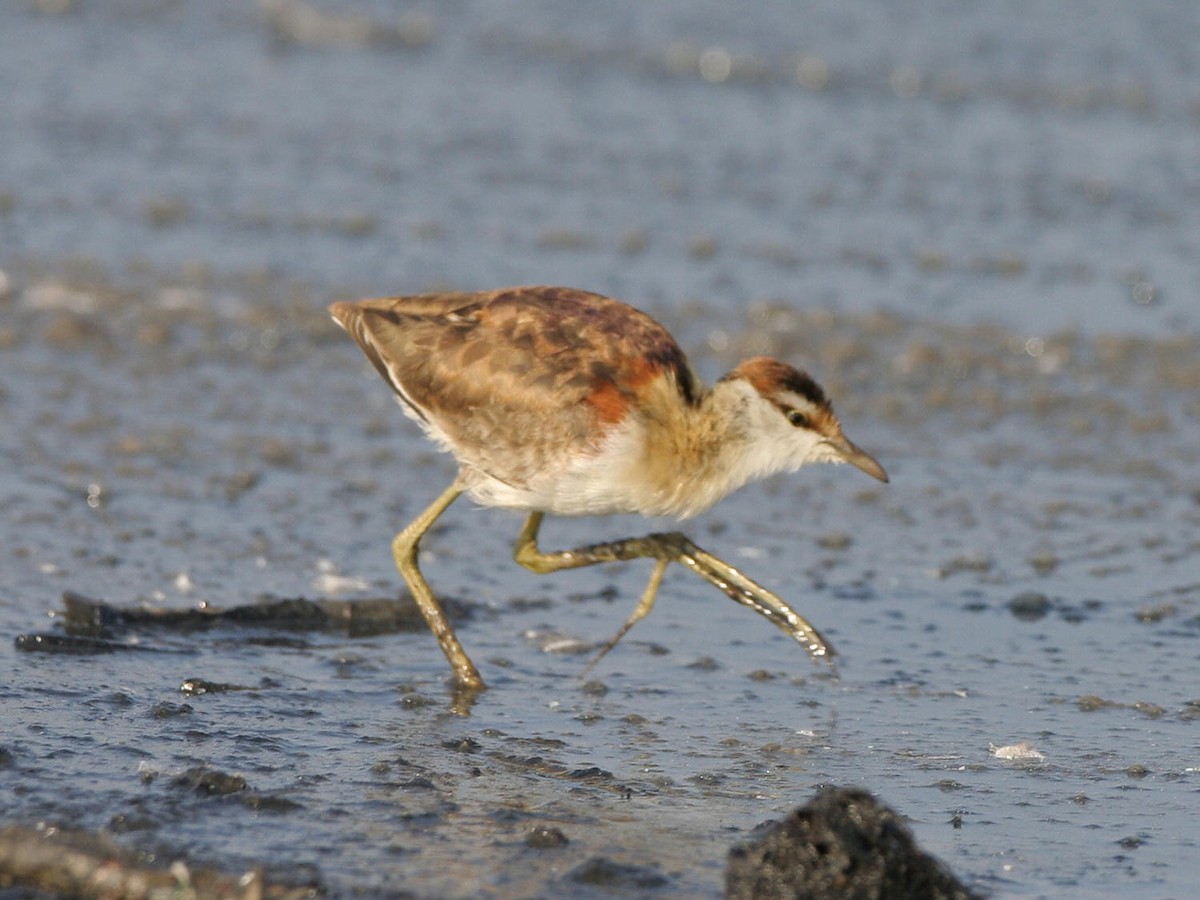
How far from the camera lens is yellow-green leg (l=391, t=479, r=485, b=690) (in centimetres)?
631

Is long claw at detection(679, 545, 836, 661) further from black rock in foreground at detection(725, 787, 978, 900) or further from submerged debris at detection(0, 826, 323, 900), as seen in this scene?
submerged debris at detection(0, 826, 323, 900)

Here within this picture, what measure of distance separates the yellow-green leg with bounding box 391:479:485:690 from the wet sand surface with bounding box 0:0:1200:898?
0.17 metres

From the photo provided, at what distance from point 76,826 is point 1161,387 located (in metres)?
6.61

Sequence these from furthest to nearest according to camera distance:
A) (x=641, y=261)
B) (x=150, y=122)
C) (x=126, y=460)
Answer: (x=150, y=122), (x=641, y=261), (x=126, y=460)

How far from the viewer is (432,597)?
6570mm

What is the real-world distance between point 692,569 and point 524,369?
95 centimetres

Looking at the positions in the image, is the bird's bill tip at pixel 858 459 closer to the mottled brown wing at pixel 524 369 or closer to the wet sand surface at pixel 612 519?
the mottled brown wing at pixel 524 369

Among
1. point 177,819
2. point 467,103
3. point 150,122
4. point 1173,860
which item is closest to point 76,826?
point 177,819

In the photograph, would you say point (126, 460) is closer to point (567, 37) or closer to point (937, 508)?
point (937, 508)

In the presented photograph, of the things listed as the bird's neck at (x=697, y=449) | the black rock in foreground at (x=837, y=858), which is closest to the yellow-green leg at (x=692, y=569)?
the bird's neck at (x=697, y=449)

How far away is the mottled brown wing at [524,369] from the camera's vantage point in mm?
6289

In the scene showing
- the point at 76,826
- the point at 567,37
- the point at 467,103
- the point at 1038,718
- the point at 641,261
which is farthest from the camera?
the point at 567,37

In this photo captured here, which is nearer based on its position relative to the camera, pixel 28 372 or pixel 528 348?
pixel 528 348

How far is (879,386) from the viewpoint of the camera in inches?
385
